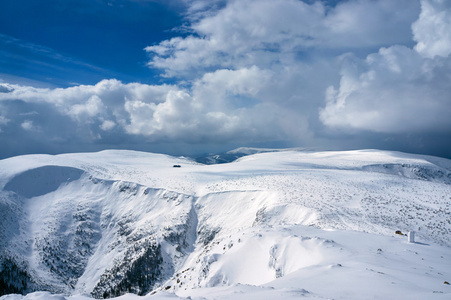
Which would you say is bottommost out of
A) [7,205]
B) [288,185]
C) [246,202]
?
[7,205]

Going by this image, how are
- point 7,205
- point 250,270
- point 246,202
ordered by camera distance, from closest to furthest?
1. point 250,270
2. point 246,202
3. point 7,205

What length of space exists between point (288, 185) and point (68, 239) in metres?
40.7

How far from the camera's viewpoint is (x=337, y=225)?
88.7 ft

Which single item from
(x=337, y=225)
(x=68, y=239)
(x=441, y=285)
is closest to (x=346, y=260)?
(x=441, y=285)

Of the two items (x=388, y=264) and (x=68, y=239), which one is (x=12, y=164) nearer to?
(x=68, y=239)

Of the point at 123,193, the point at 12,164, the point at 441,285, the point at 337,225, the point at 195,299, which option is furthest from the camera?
the point at 12,164

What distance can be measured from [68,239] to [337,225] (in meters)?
44.8

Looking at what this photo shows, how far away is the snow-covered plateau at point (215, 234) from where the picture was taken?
12.3 metres

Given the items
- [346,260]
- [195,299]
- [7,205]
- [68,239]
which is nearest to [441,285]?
[346,260]

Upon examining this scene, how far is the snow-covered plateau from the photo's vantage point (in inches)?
484

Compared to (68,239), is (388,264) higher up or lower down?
higher up

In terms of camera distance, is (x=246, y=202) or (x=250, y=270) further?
(x=246, y=202)

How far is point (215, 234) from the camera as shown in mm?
39250

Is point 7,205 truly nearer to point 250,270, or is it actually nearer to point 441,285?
point 250,270
